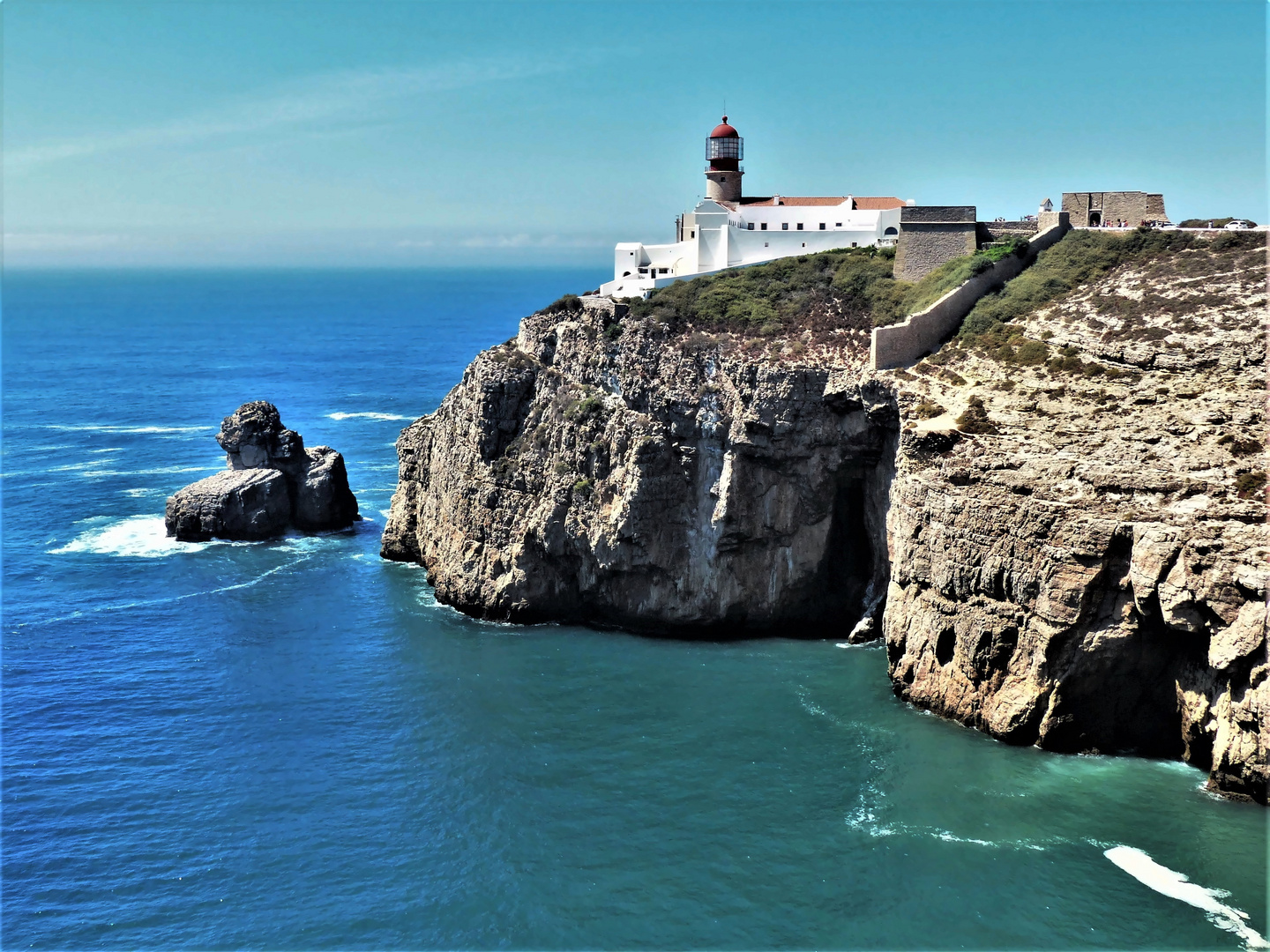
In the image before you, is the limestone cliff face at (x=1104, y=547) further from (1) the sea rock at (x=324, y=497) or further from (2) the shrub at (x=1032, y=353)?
(1) the sea rock at (x=324, y=497)

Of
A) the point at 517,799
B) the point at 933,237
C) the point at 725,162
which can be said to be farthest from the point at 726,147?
the point at 517,799

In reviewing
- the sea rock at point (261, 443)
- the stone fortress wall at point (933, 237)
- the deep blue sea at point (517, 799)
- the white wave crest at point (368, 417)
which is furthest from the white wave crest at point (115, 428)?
the stone fortress wall at point (933, 237)

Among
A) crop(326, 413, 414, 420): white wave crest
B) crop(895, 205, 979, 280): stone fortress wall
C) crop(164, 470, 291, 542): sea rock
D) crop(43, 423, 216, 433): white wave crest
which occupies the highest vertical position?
crop(895, 205, 979, 280): stone fortress wall

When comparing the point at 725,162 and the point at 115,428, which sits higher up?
the point at 725,162

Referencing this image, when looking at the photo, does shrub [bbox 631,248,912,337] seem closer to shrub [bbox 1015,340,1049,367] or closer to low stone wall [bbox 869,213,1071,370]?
low stone wall [bbox 869,213,1071,370]

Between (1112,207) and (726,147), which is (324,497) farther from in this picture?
(1112,207)

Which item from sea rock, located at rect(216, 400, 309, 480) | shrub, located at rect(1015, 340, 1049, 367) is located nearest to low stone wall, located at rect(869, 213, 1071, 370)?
shrub, located at rect(1015, 340, 1049, 367)
